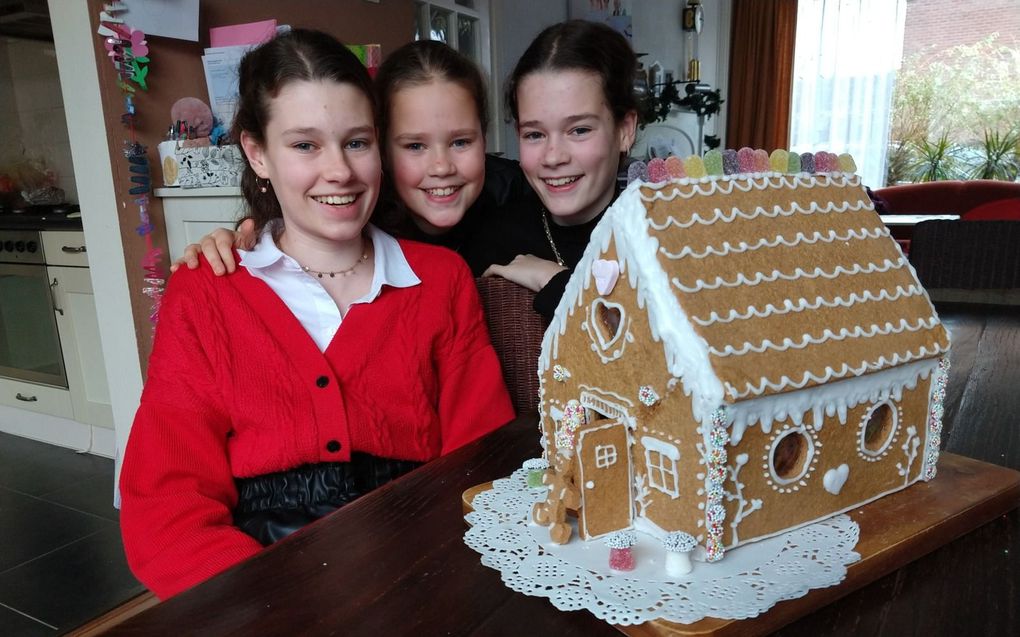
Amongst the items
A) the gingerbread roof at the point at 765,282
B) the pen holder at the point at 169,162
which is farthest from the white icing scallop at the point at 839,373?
the pen holder at the point at 169,162

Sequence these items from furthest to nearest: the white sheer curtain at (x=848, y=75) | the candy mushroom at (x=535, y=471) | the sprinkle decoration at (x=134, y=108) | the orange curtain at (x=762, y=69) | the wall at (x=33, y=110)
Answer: the orange curtain at (x=762, y=69) → the white sheer curtain at (x=848, y=75) → the wall at (x=33, y=110) → the sprinkle decoration at (x=134, y=108) → the candy mushroom at (x=535, y=471)

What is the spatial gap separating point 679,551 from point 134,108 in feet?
6.10

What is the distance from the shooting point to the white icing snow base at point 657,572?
23.7 inches

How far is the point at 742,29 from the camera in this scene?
21.6 feet

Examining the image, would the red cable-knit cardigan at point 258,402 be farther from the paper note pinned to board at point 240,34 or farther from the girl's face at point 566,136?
the paper note pinned to board at point 240,34

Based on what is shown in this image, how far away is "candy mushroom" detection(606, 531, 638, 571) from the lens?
0.66m

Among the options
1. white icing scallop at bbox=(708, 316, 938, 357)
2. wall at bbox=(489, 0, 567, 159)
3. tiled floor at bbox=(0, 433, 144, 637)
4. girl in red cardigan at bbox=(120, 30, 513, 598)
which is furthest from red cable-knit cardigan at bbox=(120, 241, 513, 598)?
wall at bbox=(489, 0, 567, 159)

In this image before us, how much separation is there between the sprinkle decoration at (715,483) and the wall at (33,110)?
11.3 ft

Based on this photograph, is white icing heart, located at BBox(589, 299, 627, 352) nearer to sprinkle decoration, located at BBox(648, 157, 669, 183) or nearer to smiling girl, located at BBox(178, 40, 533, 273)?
sprinkle decoration, located at BBox(648, 157, 669, 183)

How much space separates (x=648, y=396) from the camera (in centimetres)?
68

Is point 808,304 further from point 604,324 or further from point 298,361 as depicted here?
point 298,361

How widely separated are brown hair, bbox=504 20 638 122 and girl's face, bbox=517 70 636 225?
2cm

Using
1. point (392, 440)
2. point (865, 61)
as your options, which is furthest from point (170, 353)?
point (865, 61)

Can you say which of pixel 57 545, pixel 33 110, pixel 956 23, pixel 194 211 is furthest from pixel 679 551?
pixel 956 23
